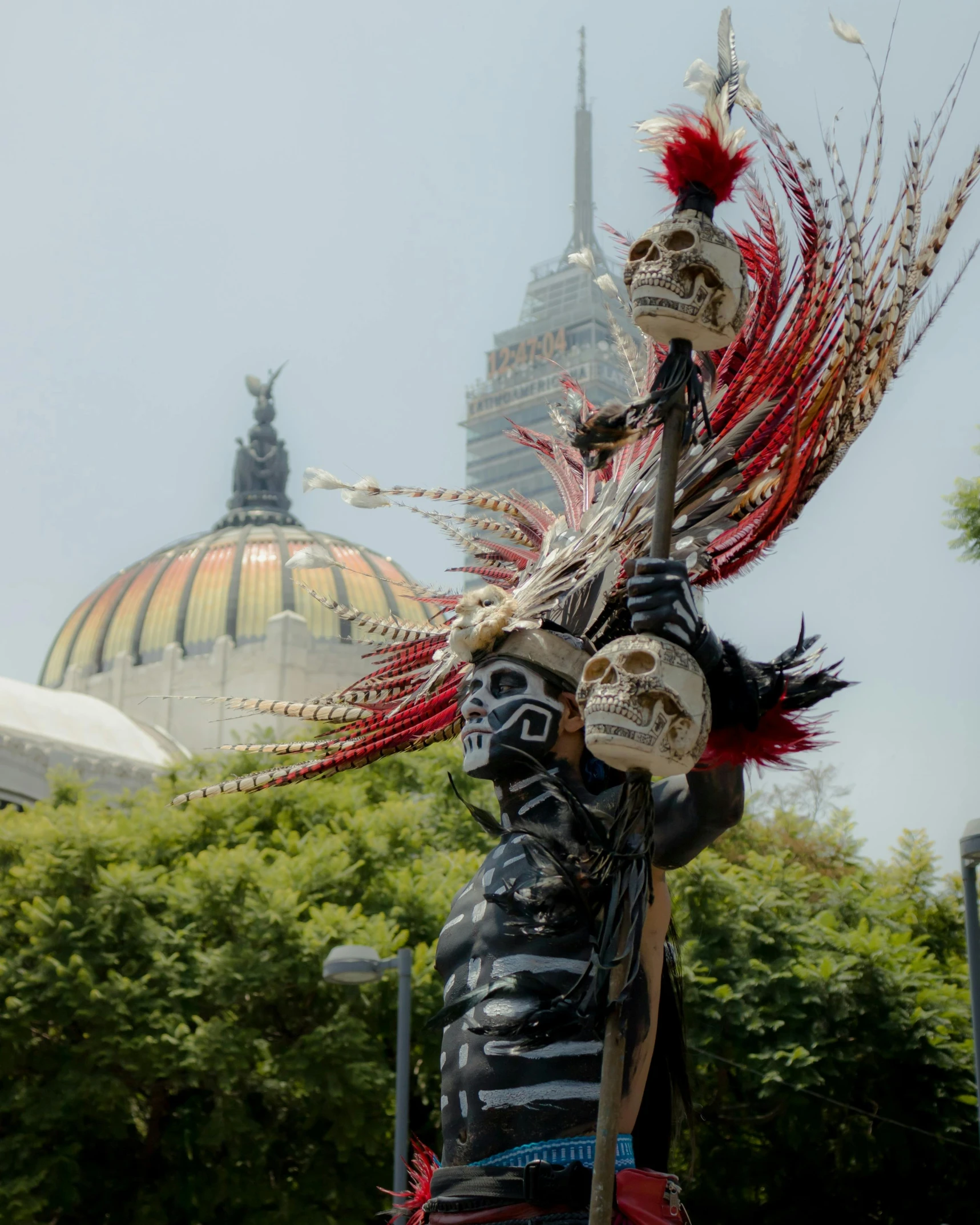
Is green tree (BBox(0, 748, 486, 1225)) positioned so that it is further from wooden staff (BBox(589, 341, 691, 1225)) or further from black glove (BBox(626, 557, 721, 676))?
black glove (BBox(626, 557, 721, 676))

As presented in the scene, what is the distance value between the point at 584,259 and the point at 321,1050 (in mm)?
12245

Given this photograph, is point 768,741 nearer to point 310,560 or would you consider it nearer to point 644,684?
point 644,684

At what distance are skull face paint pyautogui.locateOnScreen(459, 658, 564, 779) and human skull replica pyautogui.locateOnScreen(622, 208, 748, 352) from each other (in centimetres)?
112

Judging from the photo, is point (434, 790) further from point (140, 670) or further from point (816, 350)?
point (140, 670)

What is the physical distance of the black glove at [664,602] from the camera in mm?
4551

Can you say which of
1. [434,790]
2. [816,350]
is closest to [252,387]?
[434,790]

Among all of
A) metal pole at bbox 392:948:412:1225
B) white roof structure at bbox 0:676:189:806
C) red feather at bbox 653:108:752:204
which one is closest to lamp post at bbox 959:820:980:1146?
metal pole at bbox 392:948:412:1225

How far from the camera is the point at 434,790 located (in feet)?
79.2

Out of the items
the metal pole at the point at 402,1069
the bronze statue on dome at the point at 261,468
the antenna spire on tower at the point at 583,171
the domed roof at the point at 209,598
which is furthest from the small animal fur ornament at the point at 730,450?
the antenna spire on tower at the point at 583,171

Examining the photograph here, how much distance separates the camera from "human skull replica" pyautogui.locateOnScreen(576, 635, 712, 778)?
4.43 metres

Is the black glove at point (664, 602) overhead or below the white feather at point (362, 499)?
below

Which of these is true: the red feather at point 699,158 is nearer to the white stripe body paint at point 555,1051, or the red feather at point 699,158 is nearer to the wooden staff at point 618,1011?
the wooden staff at point 618,1011

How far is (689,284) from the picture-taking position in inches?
192

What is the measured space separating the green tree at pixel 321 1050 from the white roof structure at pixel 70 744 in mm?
15962
